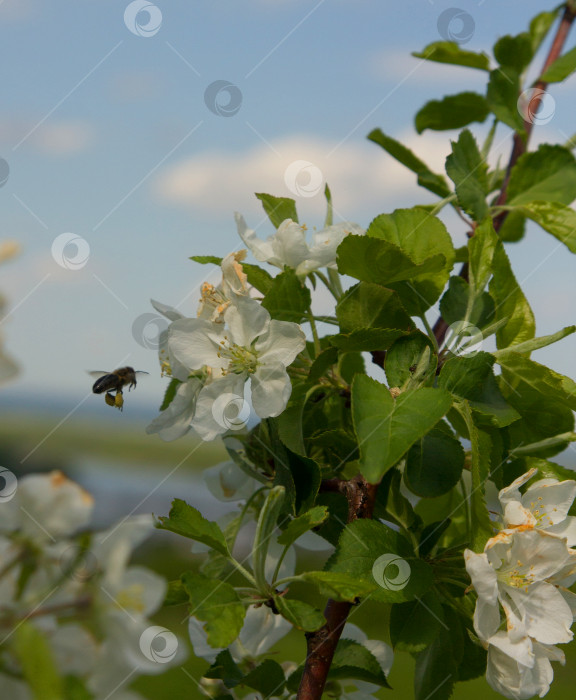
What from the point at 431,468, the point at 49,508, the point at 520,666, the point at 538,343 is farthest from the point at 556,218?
the point at 49,508

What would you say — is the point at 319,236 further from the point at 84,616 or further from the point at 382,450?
the point at 84,616

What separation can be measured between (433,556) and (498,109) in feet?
Result: 1.61

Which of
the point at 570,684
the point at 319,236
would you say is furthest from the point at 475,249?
the point at 570,684

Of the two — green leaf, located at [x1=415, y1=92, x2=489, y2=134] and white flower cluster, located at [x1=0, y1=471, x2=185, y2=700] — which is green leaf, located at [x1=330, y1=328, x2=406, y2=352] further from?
green leaf, located at [x1=415, y1=92, x2=489, y2=134]

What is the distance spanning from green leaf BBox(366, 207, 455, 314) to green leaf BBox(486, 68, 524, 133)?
0.25 meters

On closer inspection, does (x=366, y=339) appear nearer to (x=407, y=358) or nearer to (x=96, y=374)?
(x=407, y=358)

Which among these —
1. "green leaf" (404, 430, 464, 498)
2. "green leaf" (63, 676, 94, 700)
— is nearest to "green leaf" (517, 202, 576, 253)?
"green leaf" (404, 430, 464, 498)

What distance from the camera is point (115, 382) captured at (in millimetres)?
664

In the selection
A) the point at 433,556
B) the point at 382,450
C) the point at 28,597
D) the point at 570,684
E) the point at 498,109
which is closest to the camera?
the point at 28,597

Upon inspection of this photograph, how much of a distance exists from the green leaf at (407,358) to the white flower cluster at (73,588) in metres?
0.31

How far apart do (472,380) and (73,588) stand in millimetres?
→ 357

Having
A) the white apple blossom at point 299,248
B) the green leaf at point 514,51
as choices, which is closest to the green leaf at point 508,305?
the white apple blossom at point 299,248

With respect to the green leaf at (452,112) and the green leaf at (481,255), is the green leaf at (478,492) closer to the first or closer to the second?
the green leaf at (481,255)

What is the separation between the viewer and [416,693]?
2.01 ft
